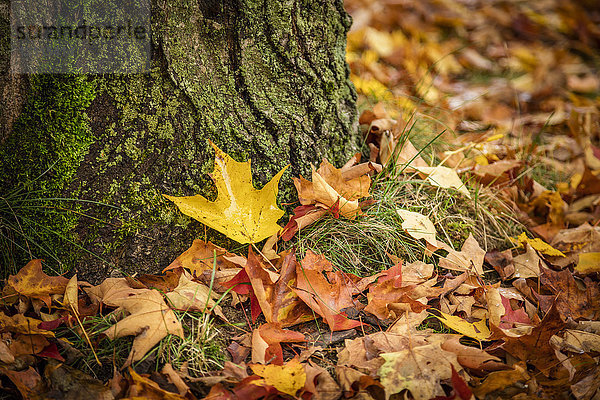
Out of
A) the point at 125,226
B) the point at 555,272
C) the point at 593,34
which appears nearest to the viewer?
the point at 125,226

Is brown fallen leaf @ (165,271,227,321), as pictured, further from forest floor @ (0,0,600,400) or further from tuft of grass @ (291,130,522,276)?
tuft of grass @ (291,130,522,276)

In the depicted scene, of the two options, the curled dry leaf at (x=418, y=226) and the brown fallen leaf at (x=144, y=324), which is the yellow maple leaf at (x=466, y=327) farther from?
the brown fallen leaf at (x=144, y=324)

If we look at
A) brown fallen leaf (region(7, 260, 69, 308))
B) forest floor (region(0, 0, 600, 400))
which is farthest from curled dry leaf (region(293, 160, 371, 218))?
brown fallen leaf (region(7, 260, 69, 308))

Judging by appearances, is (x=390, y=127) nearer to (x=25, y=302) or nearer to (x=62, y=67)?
(x=62, y=67)

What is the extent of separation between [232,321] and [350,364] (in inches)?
15.3

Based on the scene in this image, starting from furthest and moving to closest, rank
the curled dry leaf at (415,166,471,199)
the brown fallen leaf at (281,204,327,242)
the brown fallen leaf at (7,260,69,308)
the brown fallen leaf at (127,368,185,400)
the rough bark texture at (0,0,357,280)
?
the curled dry leaf at (415,166,471,199), the brown fallen leaf at (281,204,327,242), the rough bark texture at (0,0,357,280), the brown fallen leaf at (7,260,69,308), the brown fallen leaf at (127,368,185,400)

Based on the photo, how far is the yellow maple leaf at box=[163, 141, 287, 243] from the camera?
1.35 meters

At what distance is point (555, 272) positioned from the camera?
1.60 m

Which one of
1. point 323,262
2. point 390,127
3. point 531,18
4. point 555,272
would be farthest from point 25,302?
point 531,18

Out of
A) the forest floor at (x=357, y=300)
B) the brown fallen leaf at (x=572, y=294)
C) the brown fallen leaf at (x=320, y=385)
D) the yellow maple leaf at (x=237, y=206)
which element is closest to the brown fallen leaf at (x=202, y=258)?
the forest floor at (x=357, y=300)

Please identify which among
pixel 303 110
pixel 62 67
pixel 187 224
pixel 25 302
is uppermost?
pixel 62 67

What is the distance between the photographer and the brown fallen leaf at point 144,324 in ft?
3.78

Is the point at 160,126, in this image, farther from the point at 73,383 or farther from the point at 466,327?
the point at 466,327

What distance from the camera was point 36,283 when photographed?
130 centimetres
